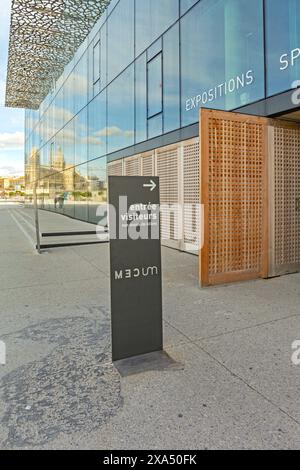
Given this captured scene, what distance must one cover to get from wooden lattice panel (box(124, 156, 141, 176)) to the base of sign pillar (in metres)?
A: 9.26

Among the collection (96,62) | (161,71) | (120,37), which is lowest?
(161,71)

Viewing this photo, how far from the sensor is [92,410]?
2432 mm

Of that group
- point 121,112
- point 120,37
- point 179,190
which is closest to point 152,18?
point 120,37

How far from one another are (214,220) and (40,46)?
22.3 m

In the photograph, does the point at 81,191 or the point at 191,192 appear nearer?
the point at 191,192

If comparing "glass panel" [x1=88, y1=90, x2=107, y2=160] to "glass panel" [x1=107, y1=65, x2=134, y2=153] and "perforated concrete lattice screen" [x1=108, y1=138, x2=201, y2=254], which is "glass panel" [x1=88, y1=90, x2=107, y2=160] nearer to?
"glass panel" [x1=107, y1=65, x2=134, y2=153]

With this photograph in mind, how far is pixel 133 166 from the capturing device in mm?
12359

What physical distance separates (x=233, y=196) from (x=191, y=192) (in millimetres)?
3238

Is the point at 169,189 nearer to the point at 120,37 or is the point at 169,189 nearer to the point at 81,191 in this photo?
the point at 120,37

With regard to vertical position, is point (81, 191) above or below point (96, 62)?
below

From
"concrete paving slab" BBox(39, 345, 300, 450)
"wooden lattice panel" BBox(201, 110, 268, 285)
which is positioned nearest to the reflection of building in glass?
"wooden lattice panel" BBox(201, 110, 268, 285)

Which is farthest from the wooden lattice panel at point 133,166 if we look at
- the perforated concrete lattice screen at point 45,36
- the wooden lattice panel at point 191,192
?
the perforated concrete lattice screen at point 45,36

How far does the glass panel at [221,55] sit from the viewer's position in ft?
21.4
